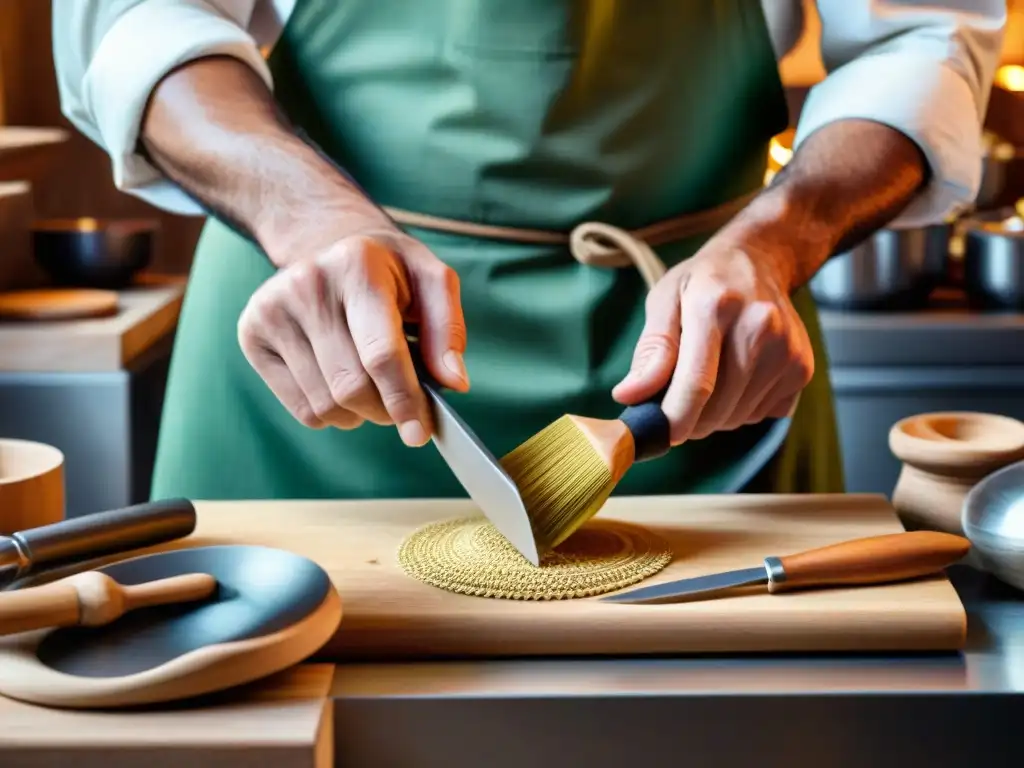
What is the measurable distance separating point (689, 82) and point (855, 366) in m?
1.13

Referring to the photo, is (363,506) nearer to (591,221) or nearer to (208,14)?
(591,221)

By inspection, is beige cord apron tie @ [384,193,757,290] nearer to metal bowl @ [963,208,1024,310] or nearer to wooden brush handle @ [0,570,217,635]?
wooden brush handle @ [0,570,217,635]

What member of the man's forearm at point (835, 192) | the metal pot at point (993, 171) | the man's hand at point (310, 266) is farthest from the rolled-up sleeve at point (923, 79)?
the metal pot at point (993, 171)

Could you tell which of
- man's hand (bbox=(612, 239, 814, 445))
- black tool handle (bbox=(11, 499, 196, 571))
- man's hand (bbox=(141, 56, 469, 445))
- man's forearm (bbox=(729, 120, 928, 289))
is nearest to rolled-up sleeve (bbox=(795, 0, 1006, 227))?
man's forearm (bbox=(729, 120, 928, 289))

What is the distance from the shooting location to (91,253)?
2033 mm

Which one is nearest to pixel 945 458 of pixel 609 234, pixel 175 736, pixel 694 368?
pixel 694 368

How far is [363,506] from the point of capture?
35.9 inches

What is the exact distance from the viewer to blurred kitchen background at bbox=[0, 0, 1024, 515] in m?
1.79

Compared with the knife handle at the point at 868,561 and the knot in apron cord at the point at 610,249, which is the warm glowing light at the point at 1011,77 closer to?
the knot in apron cord at the point at 610,249

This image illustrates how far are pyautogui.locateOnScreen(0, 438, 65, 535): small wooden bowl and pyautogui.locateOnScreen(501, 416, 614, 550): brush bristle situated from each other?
0.29m

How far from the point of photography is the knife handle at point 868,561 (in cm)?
74

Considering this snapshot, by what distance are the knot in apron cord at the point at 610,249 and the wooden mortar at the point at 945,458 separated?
0.22 meters

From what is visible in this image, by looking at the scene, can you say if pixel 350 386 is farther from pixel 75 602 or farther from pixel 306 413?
pixel 75 602

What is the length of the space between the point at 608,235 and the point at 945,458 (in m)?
0.31
